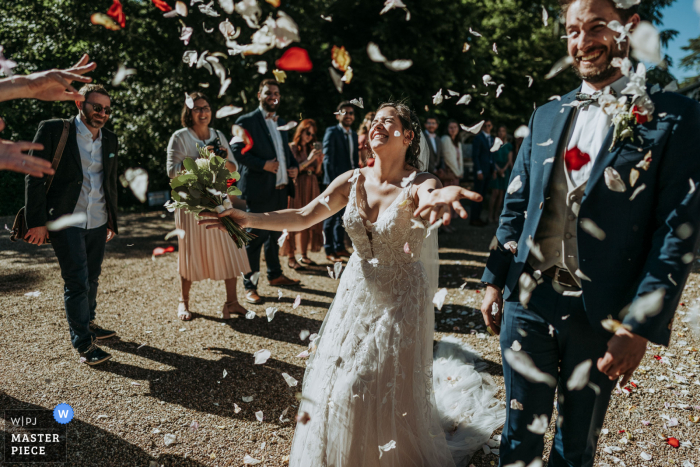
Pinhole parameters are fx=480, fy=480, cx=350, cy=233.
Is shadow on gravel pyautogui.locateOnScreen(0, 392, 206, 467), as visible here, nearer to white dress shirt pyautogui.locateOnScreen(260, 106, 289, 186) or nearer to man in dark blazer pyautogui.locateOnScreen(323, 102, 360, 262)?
white dress shirt pyautogui.locateOnScreen(260, 106, 289, 186)

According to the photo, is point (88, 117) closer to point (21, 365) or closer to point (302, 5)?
point (21, 365)

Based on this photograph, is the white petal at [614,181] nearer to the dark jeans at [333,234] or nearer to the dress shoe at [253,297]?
the dress shoe at [253,297]

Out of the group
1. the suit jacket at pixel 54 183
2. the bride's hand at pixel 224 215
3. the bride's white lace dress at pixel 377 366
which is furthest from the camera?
the suit jacket at pixel 54 183

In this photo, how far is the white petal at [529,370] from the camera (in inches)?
83.4

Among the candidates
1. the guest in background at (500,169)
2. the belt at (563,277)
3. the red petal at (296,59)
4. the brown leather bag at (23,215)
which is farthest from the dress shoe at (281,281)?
the red petal at (296,59)

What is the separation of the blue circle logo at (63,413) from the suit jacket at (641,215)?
3136mm

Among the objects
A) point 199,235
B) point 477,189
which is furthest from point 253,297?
point 477,189

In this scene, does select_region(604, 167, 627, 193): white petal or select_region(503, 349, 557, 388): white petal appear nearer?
select_region(604, 167, 627, 193): white petal

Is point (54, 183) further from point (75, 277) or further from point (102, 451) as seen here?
point (102, 451)

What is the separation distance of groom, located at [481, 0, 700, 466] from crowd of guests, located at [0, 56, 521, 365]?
1.70 meters

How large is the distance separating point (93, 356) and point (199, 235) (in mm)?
1590

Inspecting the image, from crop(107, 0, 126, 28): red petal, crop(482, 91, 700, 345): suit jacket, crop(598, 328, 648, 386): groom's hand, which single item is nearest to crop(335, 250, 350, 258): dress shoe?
crop(482, 91, 700, 345): suit jacket

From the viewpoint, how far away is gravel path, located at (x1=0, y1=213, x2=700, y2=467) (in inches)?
123

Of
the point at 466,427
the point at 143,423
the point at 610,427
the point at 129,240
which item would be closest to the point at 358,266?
the point at 466,427
